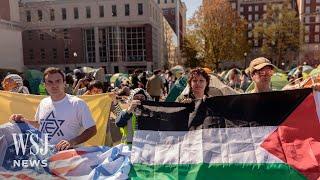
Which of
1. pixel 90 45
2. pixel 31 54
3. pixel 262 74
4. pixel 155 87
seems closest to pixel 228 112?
pixel 262 74

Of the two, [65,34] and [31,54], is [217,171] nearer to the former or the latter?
[65,34]

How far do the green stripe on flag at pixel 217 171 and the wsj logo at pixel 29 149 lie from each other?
0.91 m

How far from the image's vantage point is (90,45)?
6975cm

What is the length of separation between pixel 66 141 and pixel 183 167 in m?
1.22

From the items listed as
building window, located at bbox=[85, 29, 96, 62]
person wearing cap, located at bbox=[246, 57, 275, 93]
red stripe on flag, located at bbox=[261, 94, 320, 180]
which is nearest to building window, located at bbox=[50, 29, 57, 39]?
building window, located at bbox=[85, 29, 96, 62]

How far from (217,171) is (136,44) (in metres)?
65.7

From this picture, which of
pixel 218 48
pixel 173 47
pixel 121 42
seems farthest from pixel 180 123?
pixel 173 47

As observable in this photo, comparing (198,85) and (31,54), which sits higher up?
(31,54)

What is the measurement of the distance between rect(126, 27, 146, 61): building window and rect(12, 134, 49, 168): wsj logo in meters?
64.5

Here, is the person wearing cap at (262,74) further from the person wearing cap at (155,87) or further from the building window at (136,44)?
the building window at (136,44)

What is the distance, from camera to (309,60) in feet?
294

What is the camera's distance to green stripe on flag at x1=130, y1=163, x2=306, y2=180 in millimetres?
4098

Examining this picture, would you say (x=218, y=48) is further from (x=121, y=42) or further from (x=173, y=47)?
(x=173, y=47)

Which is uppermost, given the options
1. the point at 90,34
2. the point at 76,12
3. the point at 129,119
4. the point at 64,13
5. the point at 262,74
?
the point at 76,12
